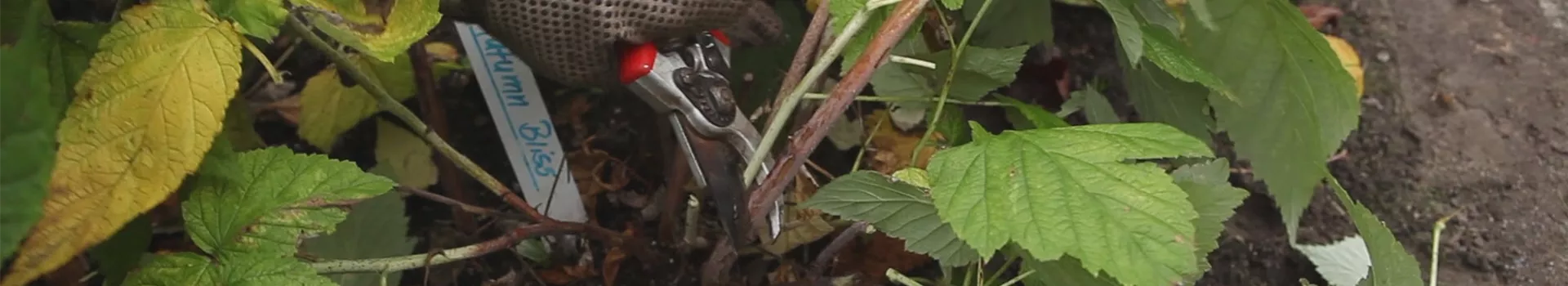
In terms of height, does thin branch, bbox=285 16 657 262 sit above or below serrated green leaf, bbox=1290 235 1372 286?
above

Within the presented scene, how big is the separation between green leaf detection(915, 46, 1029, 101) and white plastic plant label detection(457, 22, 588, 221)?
305 mm

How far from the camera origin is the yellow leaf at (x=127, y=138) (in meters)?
0.47

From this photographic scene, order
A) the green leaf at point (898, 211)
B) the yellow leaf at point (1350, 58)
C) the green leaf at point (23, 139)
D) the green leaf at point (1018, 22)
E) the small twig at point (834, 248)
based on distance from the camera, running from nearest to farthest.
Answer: the green leaf at point (23, 139) < the green leaf at point (898, 211) < the small twig at point (834, 248) < the green leaf at point (1018, 22) < the yellow leaf at point (1350, 58)

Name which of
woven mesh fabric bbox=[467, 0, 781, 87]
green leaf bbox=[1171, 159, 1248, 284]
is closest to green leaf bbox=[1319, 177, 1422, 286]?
green leaf bbox=[1171, 159, 1248, 284]

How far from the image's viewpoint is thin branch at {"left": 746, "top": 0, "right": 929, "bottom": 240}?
538mm

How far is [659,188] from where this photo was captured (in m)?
0.85

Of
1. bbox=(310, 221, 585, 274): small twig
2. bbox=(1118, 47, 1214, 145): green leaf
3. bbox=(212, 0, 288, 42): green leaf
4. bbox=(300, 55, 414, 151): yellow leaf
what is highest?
bbox=(212, 0, 288, 42): green leaf

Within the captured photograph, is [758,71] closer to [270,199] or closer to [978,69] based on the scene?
[978,69]

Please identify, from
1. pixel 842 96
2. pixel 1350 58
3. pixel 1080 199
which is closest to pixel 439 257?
pixel 842 96

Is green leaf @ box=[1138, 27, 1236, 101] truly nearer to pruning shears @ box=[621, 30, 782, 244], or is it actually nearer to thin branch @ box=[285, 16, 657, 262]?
pruning shears @ box=[621, 30, 782, 244]

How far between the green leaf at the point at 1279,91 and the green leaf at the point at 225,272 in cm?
58

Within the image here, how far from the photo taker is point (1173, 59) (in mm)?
631

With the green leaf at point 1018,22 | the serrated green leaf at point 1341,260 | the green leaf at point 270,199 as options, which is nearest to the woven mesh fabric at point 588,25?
the green leaf at point 270,199

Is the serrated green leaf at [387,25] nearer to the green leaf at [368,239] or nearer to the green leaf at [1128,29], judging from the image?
the green leaf at [368,239]
